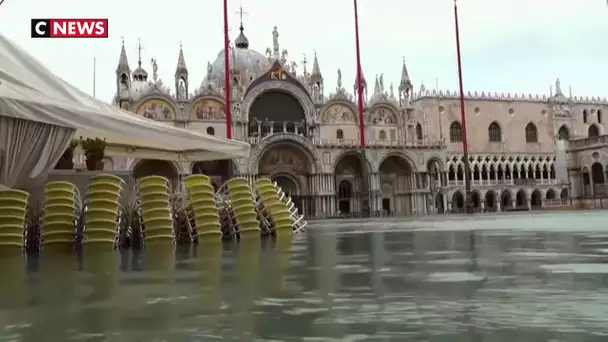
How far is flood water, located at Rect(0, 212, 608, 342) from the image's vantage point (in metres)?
2.39

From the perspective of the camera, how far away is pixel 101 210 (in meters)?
8.09

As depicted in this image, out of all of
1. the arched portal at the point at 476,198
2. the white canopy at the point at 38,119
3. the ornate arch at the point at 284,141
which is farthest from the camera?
the arched portal at the point at 476,198

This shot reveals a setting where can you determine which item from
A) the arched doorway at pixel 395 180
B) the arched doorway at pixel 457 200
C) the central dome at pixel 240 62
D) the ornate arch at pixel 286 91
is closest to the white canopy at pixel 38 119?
the ornate arch at pixel 286 91

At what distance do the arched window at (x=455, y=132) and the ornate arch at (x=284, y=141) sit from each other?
50.8 feet

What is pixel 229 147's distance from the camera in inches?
459

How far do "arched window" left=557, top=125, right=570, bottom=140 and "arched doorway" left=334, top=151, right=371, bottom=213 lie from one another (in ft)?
71.4

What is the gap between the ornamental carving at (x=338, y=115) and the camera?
43.9 meters

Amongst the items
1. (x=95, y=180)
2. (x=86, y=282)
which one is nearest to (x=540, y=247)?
(x=86, y=282)

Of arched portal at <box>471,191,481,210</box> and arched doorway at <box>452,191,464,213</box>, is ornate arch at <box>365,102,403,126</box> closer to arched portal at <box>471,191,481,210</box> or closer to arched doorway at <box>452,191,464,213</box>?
arched doorway at <box>452,191,464,213</box>

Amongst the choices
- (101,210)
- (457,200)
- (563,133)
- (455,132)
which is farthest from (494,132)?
(101,210)

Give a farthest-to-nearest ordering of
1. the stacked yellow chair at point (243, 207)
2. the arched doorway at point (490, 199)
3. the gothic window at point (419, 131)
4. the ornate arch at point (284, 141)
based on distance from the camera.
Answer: the gothic window at point (419, 131)
the arched doorway at point (490, 199)
the ornate arch at point (284, 141)
the stacked yellow chair at point (243, 207)

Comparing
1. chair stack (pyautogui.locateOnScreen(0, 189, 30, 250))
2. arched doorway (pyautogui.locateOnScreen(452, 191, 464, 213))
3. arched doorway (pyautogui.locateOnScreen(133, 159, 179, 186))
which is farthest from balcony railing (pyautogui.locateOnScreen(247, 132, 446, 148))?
chair stack (pyautogui.locateOnScreen(0, 189, 30, 250))

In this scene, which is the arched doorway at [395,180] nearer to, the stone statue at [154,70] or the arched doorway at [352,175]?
the arched doorway at [352,175]

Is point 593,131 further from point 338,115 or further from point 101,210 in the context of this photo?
point 101,210
